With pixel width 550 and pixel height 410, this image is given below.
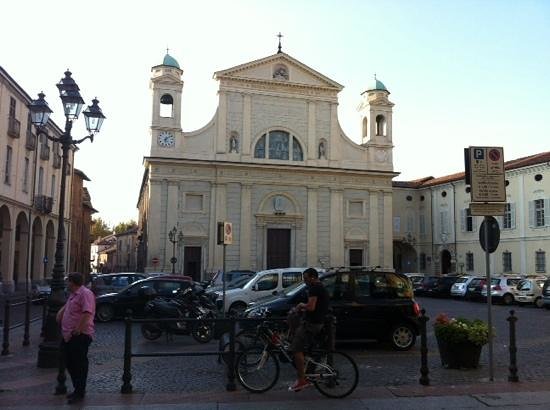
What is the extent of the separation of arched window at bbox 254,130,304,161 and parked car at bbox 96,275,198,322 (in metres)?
28.1

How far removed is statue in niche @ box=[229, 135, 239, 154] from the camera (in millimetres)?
45500

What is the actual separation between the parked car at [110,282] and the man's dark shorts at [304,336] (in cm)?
1533

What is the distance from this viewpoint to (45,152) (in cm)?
3831

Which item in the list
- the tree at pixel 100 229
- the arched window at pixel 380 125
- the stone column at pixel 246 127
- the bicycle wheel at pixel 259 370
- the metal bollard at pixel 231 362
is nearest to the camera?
the bicycle wheel at pixel 259 370

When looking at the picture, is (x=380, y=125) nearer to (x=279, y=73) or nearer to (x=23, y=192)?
(x=279, y=73)

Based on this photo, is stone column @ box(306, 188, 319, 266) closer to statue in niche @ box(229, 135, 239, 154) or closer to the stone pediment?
statue in niche @ box(229, 135, 239, 154)

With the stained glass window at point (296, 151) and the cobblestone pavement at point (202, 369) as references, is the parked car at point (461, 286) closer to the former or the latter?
the stained glass window at point (296, 151)

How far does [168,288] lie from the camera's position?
1881cm

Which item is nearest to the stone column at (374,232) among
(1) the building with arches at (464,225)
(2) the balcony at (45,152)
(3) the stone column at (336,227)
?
(3) the stone column at (336,227)

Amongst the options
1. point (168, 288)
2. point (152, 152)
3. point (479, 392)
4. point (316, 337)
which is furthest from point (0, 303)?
point (479, 392)

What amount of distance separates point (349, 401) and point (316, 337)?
1075 millimetres

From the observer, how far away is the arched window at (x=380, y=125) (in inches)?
1982

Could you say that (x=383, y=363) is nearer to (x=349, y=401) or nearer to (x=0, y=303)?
(x=349, y=401)

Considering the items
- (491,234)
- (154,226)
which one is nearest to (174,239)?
(154,226)
